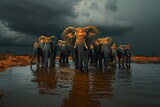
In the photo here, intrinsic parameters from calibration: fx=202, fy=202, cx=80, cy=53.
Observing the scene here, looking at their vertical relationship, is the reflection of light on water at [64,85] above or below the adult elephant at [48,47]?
below

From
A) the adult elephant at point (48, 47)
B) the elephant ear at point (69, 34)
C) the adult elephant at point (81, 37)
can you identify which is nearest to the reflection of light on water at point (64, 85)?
the adult elephant at point (81, 37)

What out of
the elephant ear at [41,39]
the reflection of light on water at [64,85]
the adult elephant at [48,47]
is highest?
the elephant ear at [41,39]

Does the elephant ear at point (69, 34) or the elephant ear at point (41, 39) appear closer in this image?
the elephant ear at point (69, 34)

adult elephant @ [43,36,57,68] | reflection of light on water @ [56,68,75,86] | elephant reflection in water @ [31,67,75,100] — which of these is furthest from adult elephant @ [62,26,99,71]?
elephant reflection in water @ [31,67,75,100]

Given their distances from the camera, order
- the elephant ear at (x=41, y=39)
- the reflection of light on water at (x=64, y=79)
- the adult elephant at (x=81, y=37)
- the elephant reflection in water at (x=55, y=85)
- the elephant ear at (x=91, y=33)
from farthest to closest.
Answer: the elephant ear at (x=41, y=39) < the elephant ear at (x=91, y=33) < the adult elephant at (x=81, y=37) < the reflection of light on water at (x=64, y=79) < the elephant reflection in water at (x=55, y=85)

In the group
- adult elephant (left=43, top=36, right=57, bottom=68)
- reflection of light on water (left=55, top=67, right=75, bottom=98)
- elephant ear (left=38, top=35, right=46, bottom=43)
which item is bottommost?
reflection of light on water (left=55, top=67, right=75, bottom=98)

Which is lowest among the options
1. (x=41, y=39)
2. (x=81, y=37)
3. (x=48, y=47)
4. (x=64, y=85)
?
(x=64, y=85)

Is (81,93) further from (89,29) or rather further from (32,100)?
(89,29)

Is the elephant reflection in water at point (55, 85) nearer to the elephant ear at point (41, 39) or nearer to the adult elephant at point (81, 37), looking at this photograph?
the adult elephant at point (81, 37)

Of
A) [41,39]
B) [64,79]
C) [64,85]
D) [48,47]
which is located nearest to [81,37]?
[64,79]

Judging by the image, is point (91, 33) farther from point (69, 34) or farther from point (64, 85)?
point (64, 85)

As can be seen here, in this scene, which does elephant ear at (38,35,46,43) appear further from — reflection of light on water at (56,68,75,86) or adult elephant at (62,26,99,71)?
reflection of light on water at (56,68,75,86)

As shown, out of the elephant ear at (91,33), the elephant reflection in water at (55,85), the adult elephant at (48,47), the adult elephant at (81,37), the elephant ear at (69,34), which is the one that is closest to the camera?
the elephant reflection in water at (55,85)

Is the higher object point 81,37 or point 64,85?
point 81,37
